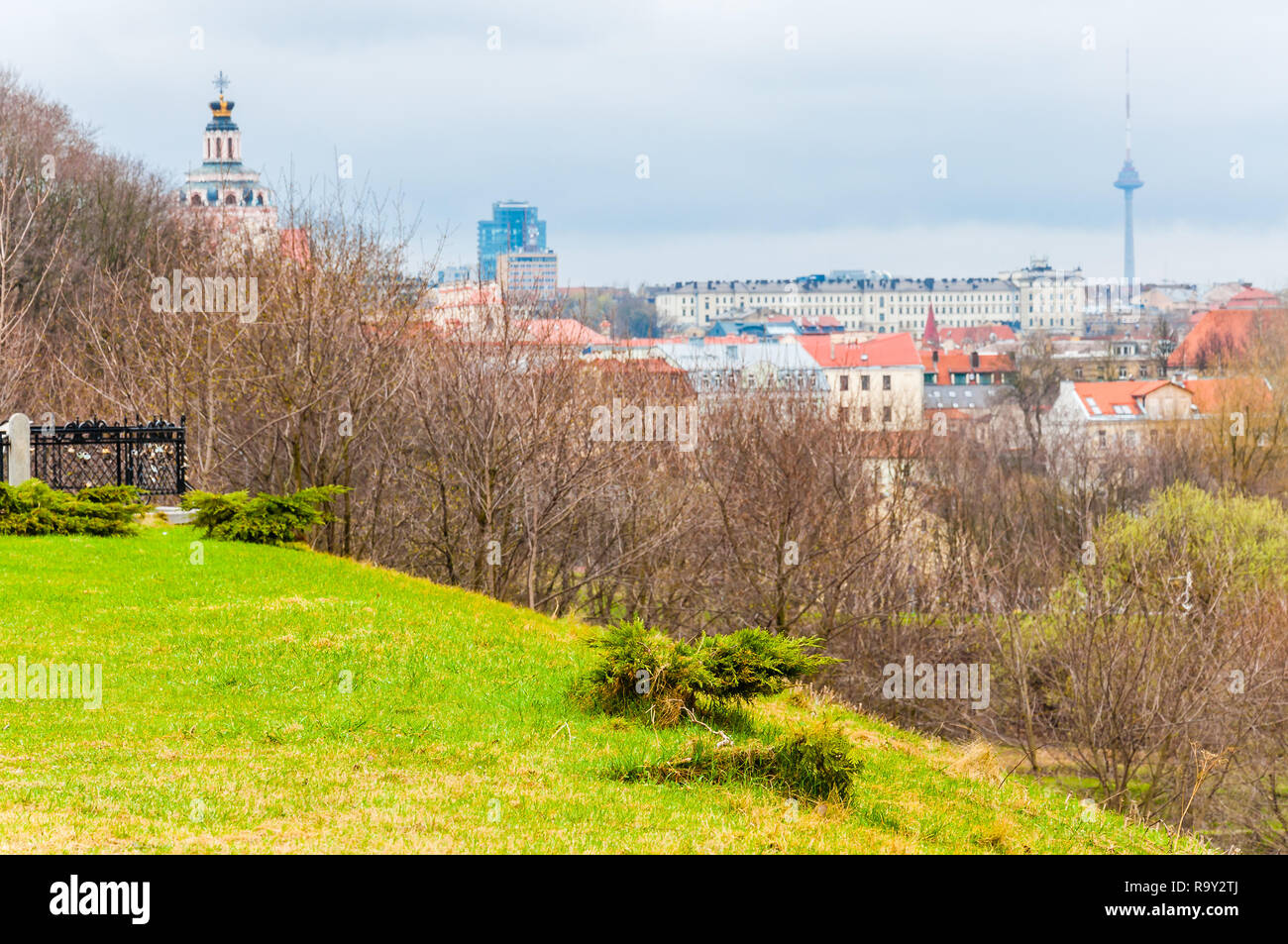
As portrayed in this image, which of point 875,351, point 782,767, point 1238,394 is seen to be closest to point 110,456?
point 782,767

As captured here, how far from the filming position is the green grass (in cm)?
820

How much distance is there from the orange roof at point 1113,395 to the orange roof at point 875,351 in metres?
11.3

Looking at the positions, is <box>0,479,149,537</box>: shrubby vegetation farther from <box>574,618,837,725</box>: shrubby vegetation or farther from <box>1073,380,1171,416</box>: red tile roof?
<box>1073,380,1171,416</box>: red tile roof

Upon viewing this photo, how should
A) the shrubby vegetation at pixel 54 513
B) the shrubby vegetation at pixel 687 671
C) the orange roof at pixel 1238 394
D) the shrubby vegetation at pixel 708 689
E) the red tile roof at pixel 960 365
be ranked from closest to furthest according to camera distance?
the shrubby vegetation at pixel 708 689 < the shrubby vegetation at pixel 687 671 < the shrubby vegetation at pixel 54 513 < the orange roof at pixel 1238 394 < the red tile roof at pixel 960 365

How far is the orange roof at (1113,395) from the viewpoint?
8494 cm

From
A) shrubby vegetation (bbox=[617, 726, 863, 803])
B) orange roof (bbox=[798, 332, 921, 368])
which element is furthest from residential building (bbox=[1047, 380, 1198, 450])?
shrubby vegetation (bbox=[617, 726, 863, 803])

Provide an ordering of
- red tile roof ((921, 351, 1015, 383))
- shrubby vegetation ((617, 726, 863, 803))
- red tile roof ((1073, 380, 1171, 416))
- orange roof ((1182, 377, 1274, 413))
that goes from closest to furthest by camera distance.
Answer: shrubby vegetation ((617, 726, 863, 803)) → orange roof ((1182, 377, 1274, 413)) → red tile roof ((1073, 380, 1171, 416)) → red tile roof ((921, 351, 1015, 383))

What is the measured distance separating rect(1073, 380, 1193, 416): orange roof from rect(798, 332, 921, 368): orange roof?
11.3 metres

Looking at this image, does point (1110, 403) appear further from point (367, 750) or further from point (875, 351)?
point (367, 750)

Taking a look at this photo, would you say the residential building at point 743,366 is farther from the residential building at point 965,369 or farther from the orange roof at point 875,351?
the residential building at point 965,369

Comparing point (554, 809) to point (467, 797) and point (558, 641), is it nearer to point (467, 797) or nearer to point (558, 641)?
point (467, 797)

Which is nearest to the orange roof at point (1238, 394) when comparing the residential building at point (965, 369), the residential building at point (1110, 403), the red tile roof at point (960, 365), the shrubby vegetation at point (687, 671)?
the residential building at point (1110, 403)

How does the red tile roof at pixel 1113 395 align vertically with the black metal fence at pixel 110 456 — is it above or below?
above

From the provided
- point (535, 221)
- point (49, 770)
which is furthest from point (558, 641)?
point (535, 221)
